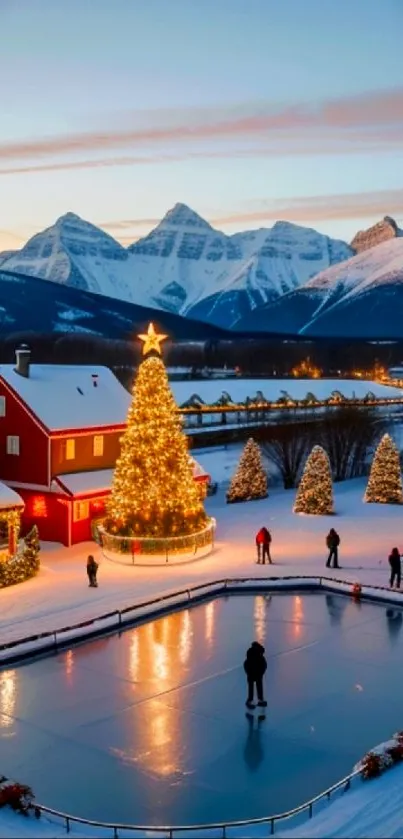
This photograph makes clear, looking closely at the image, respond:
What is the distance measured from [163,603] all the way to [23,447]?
39.6 feet

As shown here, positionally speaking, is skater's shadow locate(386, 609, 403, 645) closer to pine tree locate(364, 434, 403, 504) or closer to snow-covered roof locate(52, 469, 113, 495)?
snow-covered roof locate(52, 469, 113, 495)

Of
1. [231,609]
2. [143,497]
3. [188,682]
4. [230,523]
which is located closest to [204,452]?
[230,523]

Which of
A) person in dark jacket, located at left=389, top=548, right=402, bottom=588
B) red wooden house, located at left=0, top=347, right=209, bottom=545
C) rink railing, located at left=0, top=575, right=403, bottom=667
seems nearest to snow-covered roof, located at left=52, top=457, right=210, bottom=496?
red wooden house, located at left=0, top=347, right=209, bottom=545

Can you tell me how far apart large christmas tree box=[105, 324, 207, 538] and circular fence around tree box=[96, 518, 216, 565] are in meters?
0.32

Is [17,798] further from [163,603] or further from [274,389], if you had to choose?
[274,389]

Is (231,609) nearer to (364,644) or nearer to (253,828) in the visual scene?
(364,644)

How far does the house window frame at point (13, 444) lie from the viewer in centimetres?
3244

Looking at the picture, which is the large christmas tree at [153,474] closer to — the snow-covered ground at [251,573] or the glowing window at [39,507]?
the snow-covered ground at [251,573]

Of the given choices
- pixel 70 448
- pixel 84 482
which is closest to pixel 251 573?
pixel 84 482

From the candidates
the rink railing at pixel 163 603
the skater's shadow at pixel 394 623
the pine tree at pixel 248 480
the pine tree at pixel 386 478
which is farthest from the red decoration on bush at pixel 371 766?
the pine tree at pixel 248 480

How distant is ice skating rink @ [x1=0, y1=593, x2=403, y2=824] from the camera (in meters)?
12.5

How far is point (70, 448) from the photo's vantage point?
106 ft

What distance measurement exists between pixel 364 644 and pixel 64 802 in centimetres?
901

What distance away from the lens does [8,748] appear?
46.2 ft
